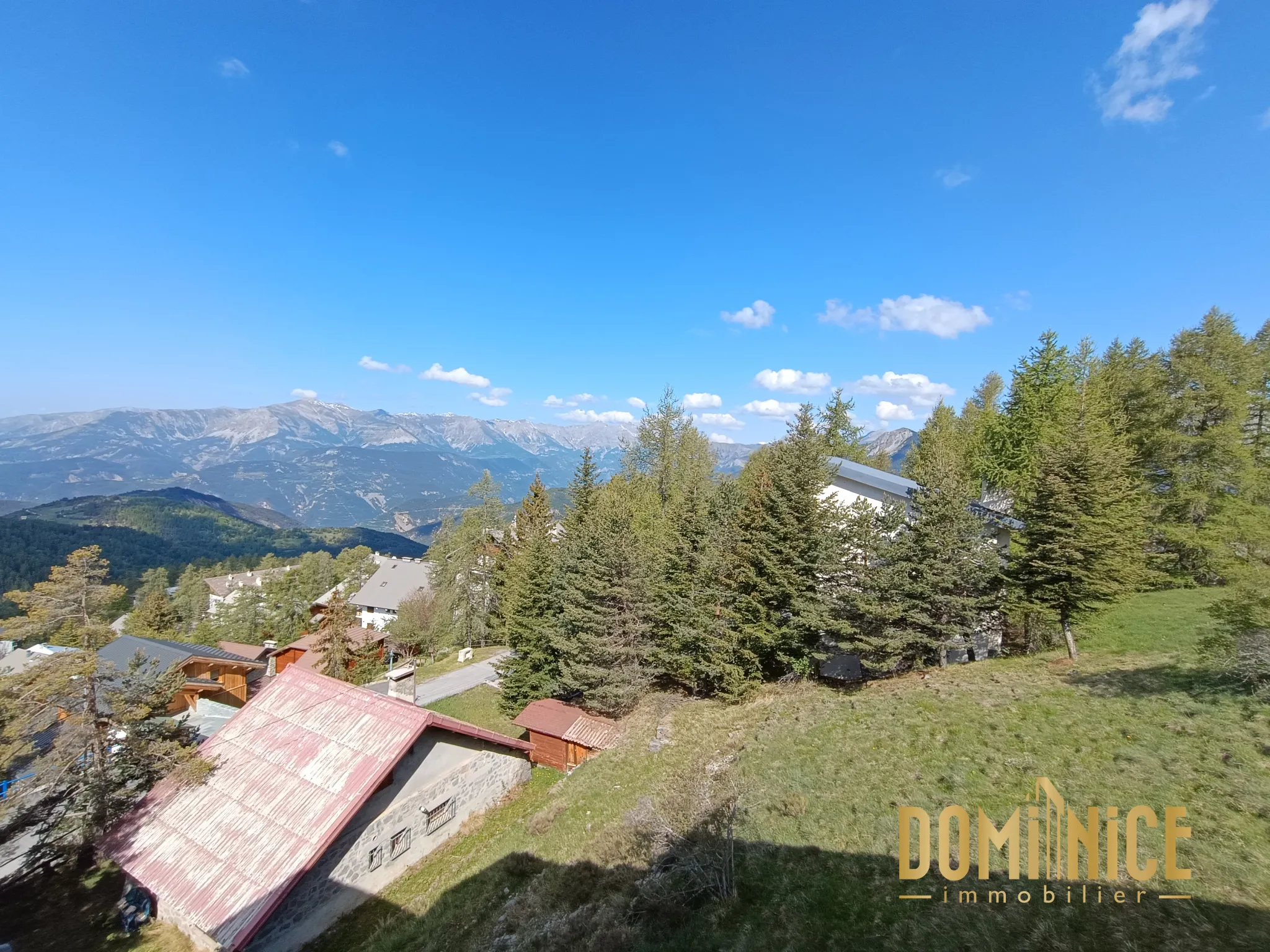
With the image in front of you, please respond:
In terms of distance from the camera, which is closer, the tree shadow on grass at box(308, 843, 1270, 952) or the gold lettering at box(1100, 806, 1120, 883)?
the tree shadow on grass at box(308, 843, 1270, 952)

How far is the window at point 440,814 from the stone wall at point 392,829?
3.8 inches

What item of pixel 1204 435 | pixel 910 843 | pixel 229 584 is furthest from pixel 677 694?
pixel 229 584

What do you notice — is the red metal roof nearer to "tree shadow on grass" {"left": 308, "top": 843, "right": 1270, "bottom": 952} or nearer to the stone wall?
the stone wall

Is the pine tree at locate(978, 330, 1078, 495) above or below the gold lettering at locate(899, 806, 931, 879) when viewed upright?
above

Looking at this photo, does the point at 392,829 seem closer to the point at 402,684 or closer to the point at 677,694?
the point at 677,694

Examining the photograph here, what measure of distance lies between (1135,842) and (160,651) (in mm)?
54268

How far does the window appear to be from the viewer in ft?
54.6

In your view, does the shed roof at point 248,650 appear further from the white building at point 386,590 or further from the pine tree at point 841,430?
the pine tree at point 841,430

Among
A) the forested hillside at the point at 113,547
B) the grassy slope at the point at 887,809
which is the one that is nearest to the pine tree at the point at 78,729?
the grassy slope at the point at 887,809

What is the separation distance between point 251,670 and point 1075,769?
57.2m

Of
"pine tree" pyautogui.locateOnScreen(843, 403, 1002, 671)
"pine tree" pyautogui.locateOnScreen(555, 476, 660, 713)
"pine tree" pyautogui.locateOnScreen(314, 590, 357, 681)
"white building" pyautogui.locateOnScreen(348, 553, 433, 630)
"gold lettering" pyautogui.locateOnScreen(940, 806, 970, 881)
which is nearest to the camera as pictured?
"gold lettering" pyautogui.locateOnScreen(940, 806, 970, 881)

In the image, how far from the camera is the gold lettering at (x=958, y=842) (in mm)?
8406

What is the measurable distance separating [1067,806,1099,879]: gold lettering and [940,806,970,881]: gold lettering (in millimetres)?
1409

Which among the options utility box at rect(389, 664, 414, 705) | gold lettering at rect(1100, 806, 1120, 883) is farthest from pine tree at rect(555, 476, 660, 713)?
gold lettering at rect(1100, 806, 1120, 883)
